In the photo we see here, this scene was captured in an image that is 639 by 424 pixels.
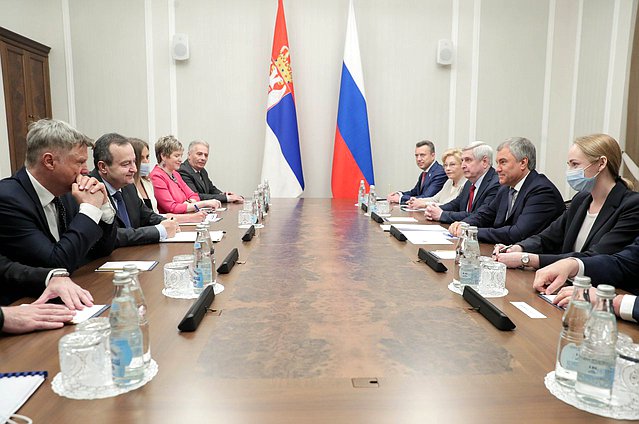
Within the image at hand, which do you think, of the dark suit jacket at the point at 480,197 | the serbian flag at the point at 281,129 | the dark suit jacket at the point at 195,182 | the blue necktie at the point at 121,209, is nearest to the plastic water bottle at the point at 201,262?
the blue necktie at the point at 121,209

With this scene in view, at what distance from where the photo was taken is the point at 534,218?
302 cm

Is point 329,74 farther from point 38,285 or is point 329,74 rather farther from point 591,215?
point 38,285

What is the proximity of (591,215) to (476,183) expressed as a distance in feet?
5.60

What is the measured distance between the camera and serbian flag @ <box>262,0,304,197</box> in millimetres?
6102

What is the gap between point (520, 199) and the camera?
3.17 m

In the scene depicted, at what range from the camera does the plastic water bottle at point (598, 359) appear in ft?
3.29

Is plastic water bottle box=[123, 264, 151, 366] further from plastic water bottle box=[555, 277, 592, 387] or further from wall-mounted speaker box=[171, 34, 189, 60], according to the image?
wall-mounted speaker box=[171, 34, 189, 60]

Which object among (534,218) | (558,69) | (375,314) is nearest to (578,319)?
(375,314)

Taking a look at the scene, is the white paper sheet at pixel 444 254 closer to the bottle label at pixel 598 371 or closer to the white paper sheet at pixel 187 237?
the white paper sheet at pixel 187 237

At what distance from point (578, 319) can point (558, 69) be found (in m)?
6.37

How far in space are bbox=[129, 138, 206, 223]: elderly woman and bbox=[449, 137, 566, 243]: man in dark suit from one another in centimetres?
181

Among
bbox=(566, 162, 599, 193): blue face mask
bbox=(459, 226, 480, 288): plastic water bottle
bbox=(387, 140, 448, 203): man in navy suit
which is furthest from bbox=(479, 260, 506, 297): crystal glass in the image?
bbox=(387, 140, 448, 203): man in navy suit

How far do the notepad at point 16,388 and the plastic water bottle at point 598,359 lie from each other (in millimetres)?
1133

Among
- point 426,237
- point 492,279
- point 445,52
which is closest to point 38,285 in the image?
point 492,279
